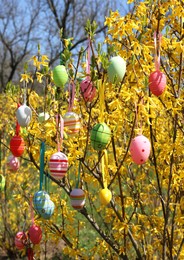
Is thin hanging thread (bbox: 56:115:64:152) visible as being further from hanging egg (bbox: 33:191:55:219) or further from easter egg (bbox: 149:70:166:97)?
easter egg (bbox: 149:70:166:97)

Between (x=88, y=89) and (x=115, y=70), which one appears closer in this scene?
(x=115, y=70)

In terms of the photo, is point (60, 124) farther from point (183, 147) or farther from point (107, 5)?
point (107, 5)

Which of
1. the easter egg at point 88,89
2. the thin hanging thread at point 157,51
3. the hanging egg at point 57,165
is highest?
the thin hanging thread at point 157,51

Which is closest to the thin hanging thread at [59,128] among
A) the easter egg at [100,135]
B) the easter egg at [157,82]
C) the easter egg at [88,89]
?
the easter egg at [88,89]

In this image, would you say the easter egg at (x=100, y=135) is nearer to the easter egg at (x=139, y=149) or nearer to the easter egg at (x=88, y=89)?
the easter egg at (x=139, y=149)

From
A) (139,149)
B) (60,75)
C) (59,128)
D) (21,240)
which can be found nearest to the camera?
(139,149)

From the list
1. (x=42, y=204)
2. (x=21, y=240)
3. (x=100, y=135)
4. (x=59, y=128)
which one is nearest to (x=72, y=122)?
(x=59, y=128)

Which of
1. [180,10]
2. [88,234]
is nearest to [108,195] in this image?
[180,10]

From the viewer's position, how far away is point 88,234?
7.44 m

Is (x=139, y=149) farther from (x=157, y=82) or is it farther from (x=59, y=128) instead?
(x=59, y=128)

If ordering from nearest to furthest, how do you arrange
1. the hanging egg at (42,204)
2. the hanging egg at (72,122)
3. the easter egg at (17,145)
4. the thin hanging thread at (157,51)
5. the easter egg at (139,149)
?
the easter egg at (139,149), the thin hanging thread at (157,51), the hanging egg at (72,122), the hanging egg at (42,204), the easter egg at (17,145)

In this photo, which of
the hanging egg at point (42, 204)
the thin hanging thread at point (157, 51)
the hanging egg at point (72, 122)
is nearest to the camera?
the thin hanging thread at point (157, 51)

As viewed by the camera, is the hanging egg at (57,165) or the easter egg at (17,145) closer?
the hanging egg at (57,165)

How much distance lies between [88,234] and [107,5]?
11063 mm
